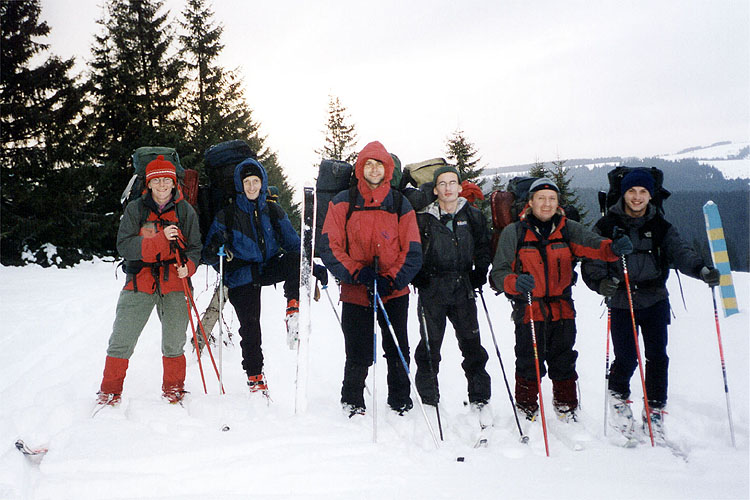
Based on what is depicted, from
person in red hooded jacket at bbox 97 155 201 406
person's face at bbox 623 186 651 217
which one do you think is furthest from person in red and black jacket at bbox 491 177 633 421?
person in red hooded jacket at bbox 97 155 201 406

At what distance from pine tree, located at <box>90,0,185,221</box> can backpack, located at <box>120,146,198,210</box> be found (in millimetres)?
12463

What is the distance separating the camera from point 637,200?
3.86 meters

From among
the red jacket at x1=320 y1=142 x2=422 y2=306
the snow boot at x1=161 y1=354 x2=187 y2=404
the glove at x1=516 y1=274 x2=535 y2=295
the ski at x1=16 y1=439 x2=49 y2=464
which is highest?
the red jacket at x1=320 y1=142 x2=422 y2=306

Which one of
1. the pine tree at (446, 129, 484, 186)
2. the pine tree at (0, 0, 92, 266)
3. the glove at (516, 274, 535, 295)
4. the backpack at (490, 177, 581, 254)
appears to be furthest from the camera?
the pine tree at (446, 129, 484, 186)

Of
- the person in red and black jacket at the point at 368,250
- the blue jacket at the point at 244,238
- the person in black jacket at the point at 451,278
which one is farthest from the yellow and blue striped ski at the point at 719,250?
the blue jacket at the point at 244,238

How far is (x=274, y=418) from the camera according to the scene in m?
3.94

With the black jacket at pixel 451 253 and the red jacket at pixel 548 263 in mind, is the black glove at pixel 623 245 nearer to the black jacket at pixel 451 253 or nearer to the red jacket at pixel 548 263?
the red jacket at pixel 548 263

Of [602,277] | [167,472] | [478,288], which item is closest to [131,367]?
[167,472]

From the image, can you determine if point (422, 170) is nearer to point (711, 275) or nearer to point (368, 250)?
point (368, 250)

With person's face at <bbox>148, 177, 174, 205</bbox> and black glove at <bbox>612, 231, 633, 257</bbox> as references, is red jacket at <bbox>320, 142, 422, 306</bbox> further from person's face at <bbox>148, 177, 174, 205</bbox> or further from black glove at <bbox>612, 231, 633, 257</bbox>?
black glove at <bbox>612, 231, 633, 257</bbox>

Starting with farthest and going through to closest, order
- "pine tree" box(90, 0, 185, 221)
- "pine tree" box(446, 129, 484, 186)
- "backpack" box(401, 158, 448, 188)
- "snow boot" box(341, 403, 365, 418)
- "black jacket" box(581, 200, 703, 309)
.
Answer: "pine tree" box(446, 129, 484, 186) < "pine tree" box(90, 0, 185, 221) < "backpack" box(401, 158, 448, 188) < "snow boot" box(341, 403, 365, 418) < "black jacket" box(581, 200, 703, 309)

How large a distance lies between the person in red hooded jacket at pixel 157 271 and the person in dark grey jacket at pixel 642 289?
13.2 ft

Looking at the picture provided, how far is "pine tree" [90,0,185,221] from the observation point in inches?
605

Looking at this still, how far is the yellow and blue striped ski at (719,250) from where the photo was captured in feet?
18.9
